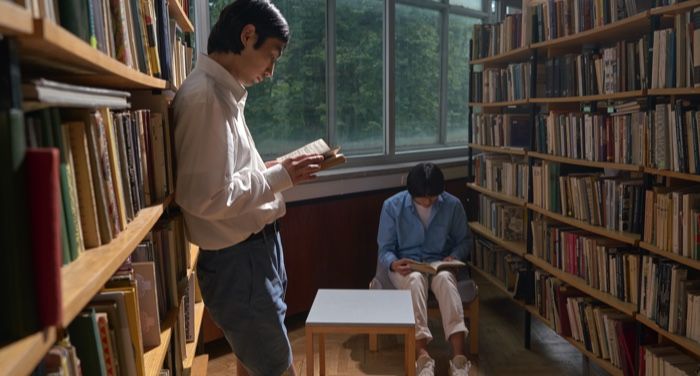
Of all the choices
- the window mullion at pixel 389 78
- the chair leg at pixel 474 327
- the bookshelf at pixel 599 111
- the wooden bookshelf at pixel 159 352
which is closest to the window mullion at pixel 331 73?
the window mullion at pixel 389 78

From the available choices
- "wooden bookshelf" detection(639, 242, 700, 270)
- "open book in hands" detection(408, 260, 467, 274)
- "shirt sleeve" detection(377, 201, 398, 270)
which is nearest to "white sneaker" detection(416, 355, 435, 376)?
"open book in hands" detection(408, 260, 467, 274)

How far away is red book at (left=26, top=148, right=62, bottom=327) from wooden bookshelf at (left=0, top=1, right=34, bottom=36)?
123mm

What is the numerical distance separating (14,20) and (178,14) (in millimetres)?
1685

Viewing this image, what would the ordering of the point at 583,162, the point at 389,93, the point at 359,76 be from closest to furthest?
the point at 583,162 → the point at 359,76 → the point at 389,93

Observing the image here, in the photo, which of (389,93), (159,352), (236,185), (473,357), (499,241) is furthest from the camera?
(389,93)

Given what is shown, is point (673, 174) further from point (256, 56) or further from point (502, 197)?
point (256, 56)

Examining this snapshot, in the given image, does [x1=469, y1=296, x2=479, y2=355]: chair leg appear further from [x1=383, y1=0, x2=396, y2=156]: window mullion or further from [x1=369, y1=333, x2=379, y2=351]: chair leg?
[x1=383, y1=0, x2=396, y2=156]: window mullion

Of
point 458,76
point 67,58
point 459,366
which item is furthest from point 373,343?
point 458,76

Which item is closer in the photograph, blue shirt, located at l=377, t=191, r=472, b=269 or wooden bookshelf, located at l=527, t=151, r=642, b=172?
wooden bookshelf, located at l=527, t=151, r=642, b=172

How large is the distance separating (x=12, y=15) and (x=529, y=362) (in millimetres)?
2896

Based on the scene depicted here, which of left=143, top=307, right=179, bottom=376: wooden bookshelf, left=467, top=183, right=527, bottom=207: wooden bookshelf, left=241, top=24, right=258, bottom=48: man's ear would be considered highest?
left=241, top=24, right=258, bottom=48: man's ear

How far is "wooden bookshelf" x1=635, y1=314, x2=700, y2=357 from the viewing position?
6.36 ft

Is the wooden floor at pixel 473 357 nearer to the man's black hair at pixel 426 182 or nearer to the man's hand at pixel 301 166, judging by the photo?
the man's black hair at pixel 426 182

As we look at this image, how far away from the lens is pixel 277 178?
159 cm
